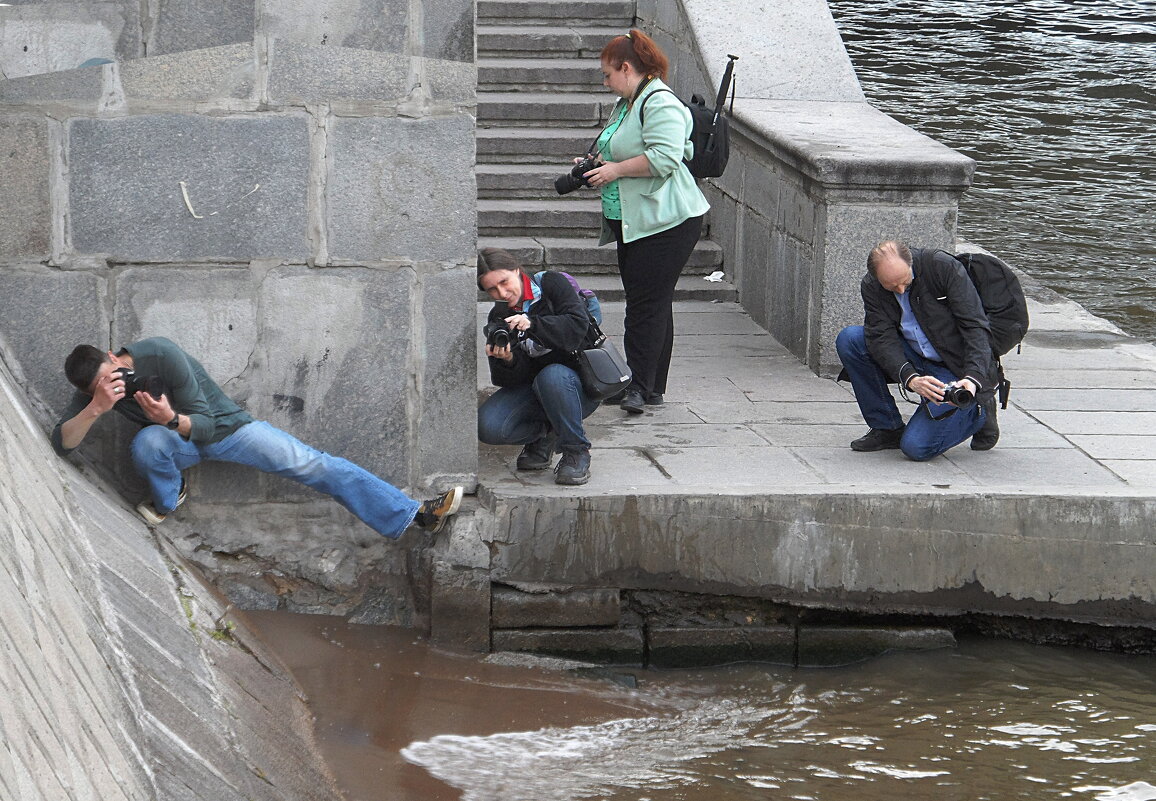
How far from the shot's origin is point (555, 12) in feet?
33.3

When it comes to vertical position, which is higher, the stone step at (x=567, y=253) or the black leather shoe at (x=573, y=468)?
the stone step at (x=567, y=253)

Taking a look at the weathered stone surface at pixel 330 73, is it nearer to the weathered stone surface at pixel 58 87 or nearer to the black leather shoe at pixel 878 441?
the weathered stone surface at pixel 58 87

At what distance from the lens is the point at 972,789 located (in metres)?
4.85

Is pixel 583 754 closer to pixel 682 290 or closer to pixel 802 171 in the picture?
pixel 802 171

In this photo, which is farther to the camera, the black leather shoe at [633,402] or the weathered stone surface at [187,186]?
the black leather shoe at [633,402]

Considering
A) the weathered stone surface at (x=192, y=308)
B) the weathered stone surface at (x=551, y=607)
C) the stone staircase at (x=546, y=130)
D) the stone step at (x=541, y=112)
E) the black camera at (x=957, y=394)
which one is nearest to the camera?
the weathered stone surface at (x=192, y=308)

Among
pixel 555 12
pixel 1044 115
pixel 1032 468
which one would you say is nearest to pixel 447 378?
pixel 1032 468

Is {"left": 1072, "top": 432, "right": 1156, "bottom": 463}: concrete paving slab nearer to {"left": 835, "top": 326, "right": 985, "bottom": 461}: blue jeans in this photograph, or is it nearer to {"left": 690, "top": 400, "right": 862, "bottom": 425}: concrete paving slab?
{"left": 835, "top": 326, "right": 985, "bottom": 461}: blue jeans

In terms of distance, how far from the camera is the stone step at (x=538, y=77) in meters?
9.66

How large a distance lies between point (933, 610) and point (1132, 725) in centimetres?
83

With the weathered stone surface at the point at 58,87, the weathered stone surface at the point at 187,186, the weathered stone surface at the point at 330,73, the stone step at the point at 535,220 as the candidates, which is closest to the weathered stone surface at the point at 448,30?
the weathered stone surface at the point at 330,73

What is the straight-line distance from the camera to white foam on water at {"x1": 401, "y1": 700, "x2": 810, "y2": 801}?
4766 mm

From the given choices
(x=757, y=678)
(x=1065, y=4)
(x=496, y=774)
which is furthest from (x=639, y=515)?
(x=1065, y=4)

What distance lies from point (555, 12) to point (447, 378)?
17.4 ft
